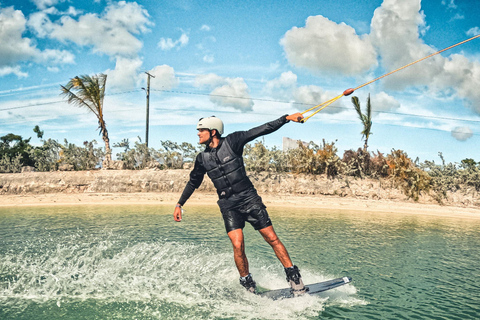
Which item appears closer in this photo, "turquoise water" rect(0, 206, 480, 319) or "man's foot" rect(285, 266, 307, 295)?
"turquoise water" rect(0, 206, 480, 319)

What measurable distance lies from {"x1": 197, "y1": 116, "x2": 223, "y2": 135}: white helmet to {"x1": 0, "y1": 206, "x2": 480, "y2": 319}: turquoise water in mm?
2484

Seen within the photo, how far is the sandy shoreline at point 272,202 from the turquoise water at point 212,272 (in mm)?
6490

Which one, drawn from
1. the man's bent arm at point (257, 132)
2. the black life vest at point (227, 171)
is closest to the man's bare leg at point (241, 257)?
the black life vest at point (227, 171)

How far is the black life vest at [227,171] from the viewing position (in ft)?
15.8

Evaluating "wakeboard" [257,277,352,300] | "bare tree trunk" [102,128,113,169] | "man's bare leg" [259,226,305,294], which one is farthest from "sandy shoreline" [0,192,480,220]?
"man's bare leg" [259,226,305,294]

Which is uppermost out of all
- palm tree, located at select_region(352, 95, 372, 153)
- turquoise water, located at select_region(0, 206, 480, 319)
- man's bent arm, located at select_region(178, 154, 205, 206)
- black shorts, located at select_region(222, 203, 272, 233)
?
palm tree, located at select_region(352, 95, 372, 153)

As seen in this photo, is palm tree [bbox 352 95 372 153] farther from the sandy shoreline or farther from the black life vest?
the black life vest

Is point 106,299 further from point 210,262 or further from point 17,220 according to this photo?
point 17,220

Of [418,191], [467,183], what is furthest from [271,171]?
[467,183]

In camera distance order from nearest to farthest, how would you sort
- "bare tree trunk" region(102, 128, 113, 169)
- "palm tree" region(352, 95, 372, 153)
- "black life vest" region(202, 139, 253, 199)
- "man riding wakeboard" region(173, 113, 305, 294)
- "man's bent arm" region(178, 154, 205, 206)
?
"man riding wakeboard" region(173, 113, 305, 294), "black life vest" region(202, 139, 253, 199), "man's bent arm" region(178, 154, 205, 206), "bare tree trunk" region(102, 128, 113, 169), "palm tree" region(352, 95, 372, 153)

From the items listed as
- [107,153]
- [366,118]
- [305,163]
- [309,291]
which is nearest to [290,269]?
[309,291]

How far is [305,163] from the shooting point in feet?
71.4

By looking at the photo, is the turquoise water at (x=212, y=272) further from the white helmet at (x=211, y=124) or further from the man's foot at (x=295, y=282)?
the white helmet at (x=211, y=124)

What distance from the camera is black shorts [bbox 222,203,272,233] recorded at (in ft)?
15.6
